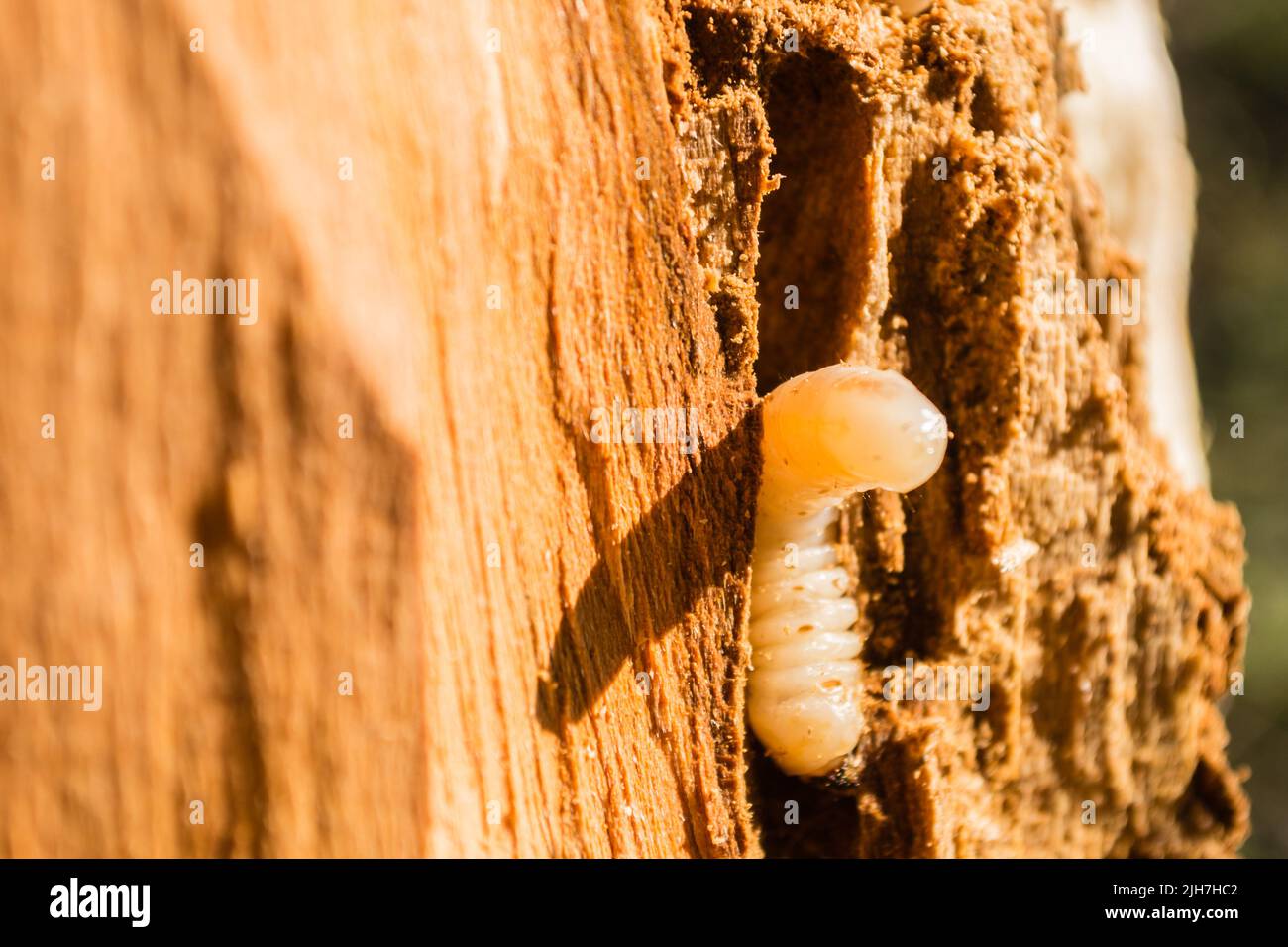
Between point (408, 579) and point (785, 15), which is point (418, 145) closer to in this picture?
point (408, 579)

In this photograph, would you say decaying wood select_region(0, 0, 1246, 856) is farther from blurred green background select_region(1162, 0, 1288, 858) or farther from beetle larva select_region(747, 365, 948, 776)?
blurred green background select_region(1162, 0, 1288, 858)

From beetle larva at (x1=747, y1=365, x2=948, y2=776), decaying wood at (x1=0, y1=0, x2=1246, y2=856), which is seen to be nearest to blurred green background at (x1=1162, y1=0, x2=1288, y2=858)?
decaying wood at (x1=0, y1=0, x2=1246, y2=856)

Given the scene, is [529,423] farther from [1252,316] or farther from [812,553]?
[1252,316]

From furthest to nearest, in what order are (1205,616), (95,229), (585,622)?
1. (1205,616)
2. (585,622)
3. (95,229)

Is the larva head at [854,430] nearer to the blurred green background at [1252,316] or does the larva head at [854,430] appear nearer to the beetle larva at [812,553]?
the beetle larva at [812,553]

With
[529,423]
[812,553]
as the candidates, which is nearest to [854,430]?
[812,553]

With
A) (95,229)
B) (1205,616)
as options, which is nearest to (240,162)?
(95,229)
